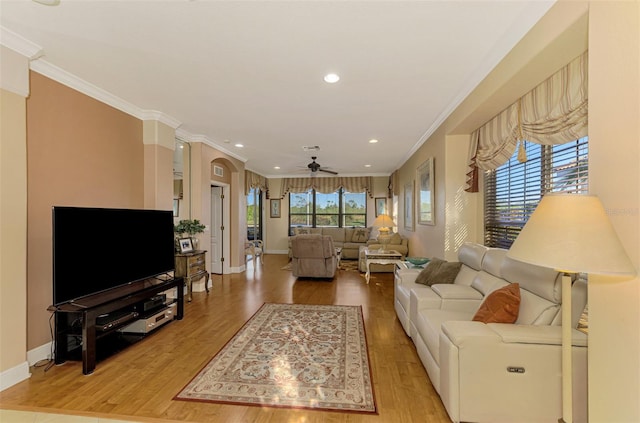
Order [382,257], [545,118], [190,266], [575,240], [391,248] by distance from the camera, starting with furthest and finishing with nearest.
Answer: [391,248], [382,257], [190,266], [545,118], [575,240]

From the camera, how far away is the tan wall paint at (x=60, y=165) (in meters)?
2.58

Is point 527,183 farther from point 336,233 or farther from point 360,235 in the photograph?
point 336,233

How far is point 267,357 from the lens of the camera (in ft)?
8.91

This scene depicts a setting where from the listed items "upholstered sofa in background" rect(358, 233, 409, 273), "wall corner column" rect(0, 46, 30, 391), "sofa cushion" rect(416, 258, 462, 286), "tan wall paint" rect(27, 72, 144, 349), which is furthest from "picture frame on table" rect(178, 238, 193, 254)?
"upholstered sofa in background" rect(358, 233, 409, 273)

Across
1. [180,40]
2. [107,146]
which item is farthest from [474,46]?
[107,146]

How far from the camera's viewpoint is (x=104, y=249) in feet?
9.13

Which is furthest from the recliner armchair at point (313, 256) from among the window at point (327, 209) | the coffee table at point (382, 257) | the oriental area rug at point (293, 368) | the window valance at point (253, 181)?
the window at point (327, 209)

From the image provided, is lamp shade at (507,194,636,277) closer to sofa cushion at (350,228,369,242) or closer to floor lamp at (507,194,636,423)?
floor lamp at (507,194,636,423)

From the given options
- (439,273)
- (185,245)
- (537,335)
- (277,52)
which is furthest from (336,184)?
(537,335)

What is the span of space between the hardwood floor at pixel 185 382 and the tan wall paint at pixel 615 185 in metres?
0.97

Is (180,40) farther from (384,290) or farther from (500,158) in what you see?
(384,290)

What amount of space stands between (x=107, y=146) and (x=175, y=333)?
2.29m

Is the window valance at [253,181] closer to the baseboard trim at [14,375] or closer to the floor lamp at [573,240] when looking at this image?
the baseboard trim at [14,375]

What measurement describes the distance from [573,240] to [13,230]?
3.66 meters
